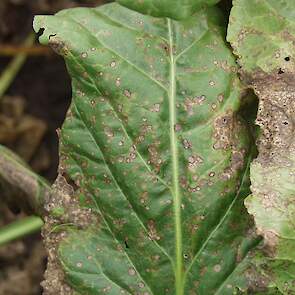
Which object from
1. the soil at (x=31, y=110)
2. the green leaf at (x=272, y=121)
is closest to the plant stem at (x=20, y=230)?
the soil at (x=31, y=110)

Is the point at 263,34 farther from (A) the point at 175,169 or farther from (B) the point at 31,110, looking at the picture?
(B) the point at 31,110

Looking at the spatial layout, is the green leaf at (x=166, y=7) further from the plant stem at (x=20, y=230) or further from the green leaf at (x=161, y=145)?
the plant stem at (x=20, y=230)

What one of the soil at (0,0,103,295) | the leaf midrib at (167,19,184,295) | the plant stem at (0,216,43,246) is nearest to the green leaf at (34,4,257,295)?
the leaf midrib at (167,19,184,295)

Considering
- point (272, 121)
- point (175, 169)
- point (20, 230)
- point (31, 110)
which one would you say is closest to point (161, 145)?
point (175, 169)

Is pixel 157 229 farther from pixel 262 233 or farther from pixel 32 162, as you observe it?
pixel 32 162

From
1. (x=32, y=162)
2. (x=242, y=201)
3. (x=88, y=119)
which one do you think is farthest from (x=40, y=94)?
(x=242, y=201)

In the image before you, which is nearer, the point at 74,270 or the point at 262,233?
the point at 262,233
